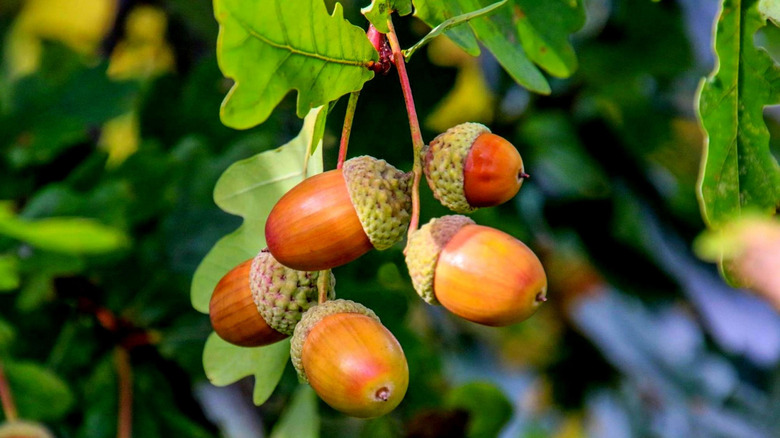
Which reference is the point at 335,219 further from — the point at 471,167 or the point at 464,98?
the point at 464,98

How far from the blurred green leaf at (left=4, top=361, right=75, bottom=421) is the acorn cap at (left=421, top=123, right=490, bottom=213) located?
2.59 ft

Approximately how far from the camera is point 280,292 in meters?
0.78

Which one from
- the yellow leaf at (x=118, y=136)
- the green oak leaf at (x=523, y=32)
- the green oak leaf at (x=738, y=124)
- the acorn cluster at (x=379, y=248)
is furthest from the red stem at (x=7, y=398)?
the yellow leaf at (x=118, y=136)

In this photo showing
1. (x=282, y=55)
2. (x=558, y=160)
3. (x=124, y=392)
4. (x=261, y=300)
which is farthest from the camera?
(x=558, y=160)

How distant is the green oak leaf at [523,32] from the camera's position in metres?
0.80

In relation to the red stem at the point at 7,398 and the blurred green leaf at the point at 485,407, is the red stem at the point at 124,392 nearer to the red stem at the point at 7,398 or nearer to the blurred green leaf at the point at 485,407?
the red stem at the point at 7,398

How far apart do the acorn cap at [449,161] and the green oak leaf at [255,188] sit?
149 millimetres

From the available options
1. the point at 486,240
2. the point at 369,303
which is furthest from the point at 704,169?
the point at 369,303

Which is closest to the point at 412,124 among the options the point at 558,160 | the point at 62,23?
the point at 558,160

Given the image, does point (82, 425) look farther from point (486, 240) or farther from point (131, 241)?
point (486, 240)

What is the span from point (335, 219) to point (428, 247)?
0.09 m

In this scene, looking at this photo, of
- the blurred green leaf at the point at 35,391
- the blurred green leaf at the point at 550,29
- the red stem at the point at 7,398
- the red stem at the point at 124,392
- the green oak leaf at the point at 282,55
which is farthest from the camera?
the red stem at the point at 124,392

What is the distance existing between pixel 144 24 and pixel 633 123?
1.36 m

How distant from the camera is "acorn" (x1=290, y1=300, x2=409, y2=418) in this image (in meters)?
0.68
